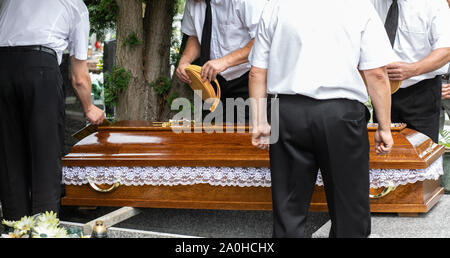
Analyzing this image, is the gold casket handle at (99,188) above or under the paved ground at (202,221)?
above

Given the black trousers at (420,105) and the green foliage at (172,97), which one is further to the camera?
the green foliage at (172,97)

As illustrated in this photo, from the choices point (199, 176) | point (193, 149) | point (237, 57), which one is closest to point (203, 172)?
point (199, 176)

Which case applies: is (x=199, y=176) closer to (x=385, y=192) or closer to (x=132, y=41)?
(x=385, y=192)

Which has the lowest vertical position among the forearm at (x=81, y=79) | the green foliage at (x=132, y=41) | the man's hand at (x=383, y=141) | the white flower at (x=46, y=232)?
the white flower at (x=46, y=232)

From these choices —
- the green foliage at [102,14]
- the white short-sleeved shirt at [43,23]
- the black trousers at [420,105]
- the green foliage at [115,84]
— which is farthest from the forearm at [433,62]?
the green foliage at [102,14]

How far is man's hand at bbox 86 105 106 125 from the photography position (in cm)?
315

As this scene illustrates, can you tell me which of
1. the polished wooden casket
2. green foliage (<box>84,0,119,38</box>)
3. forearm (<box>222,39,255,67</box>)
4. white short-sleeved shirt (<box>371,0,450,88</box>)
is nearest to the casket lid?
the polished wooden casket

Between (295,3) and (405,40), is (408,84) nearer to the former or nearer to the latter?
(405,40)

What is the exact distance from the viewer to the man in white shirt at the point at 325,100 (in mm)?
2092

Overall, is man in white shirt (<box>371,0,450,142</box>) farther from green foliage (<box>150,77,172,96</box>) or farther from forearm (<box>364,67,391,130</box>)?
green foliage (<box>150,77,172,96</box>)

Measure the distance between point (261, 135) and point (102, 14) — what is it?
226cm

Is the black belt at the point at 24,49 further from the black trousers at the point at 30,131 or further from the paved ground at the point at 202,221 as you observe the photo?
the paved ground at the point at 202,221

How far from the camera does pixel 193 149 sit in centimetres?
297

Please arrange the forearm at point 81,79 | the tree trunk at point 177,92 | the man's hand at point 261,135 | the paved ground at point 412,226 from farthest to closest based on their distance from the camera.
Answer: the tree trunk at point 177,92 → the forearm at point 81,79 → the paved ground at point 412,226 → the man's hand at point 261,135
